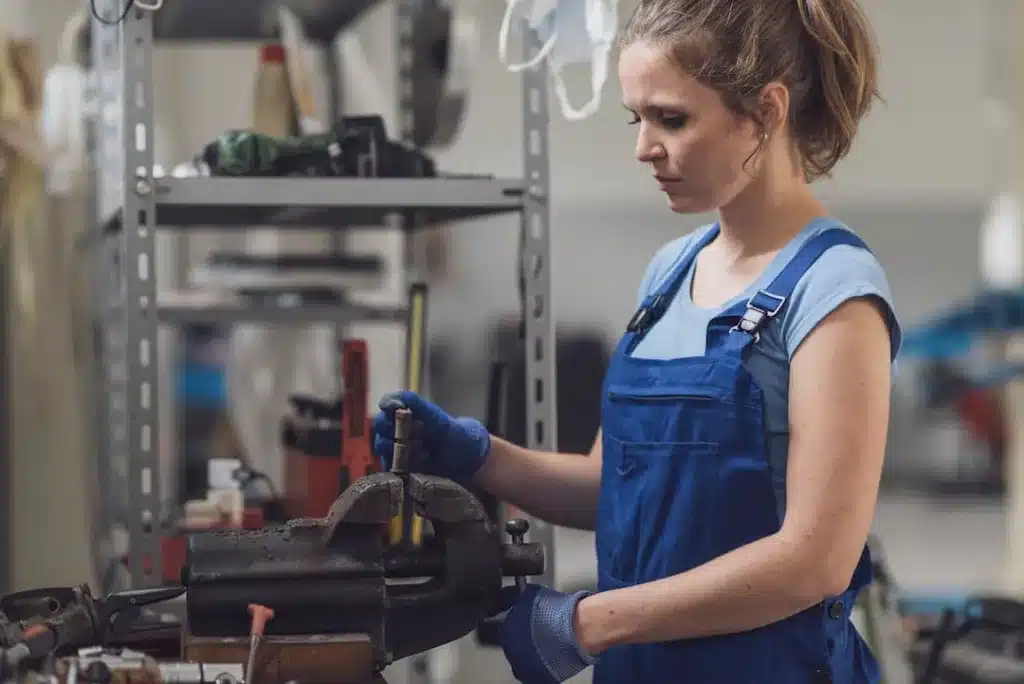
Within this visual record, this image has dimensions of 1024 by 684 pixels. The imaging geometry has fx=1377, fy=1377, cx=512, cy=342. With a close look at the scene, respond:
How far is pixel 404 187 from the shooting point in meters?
1.80

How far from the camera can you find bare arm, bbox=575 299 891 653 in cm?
136

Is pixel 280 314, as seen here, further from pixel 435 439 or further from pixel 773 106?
pixel 773 106

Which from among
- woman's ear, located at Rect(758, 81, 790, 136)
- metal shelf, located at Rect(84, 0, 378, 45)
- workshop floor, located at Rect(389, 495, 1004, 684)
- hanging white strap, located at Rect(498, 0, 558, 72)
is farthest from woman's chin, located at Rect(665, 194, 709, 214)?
workshop floor, located at Rect(389, 495, 1004, 684)

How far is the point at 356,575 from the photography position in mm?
1272

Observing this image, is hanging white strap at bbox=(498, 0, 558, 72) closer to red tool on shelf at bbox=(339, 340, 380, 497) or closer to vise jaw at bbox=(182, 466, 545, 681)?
red tool on shelf at bbox=(339, 340, 380, 497)

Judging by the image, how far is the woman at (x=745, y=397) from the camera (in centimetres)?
138

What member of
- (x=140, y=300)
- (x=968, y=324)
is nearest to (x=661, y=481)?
(x=140, y=300)

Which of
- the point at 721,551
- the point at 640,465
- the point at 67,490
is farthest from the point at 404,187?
the point at 67,490

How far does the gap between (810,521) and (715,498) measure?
13 centimetres

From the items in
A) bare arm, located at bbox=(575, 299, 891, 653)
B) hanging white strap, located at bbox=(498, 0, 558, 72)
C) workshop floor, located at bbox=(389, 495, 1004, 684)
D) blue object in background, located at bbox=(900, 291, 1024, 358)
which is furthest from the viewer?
workshop floor, located at bbox=(389, 495, 1004, 684)

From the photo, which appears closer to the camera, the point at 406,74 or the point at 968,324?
the point at 406,74


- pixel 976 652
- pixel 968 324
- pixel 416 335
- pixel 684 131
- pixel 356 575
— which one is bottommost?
pixel 976 652

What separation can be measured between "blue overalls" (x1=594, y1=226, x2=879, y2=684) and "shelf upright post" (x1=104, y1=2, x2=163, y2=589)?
592 mm

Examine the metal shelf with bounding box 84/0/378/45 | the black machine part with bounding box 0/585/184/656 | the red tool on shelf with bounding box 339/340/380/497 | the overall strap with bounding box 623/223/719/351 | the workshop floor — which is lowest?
the workshop floor
